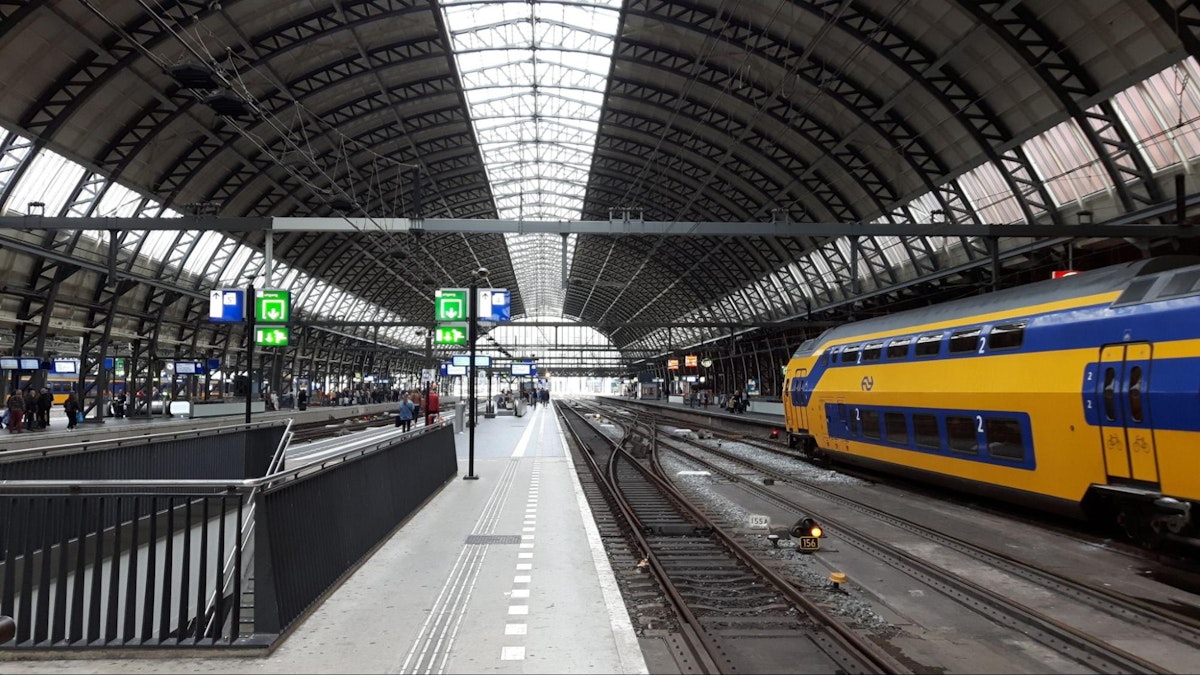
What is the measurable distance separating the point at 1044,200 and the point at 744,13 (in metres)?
13.2

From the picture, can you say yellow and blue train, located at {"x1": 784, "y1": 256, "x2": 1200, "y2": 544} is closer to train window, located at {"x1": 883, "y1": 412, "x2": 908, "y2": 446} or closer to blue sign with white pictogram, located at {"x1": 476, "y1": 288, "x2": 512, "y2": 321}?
train window, located at {"x1": 883, "y1": 412, "x2": 908, "y2": 446}

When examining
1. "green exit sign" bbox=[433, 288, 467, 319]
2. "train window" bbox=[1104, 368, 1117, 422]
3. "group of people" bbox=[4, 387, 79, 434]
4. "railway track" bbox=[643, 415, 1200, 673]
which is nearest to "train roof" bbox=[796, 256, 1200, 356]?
"train window" bbox=[1104, 368, 1117, 422]

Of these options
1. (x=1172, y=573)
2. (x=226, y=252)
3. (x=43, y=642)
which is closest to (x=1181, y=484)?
(x=1172, y=573)

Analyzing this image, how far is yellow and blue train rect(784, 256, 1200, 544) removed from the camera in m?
9.41

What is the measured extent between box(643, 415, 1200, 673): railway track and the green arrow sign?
16.3m

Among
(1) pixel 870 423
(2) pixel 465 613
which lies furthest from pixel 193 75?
(1) pixel 870 423

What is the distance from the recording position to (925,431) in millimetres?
15203

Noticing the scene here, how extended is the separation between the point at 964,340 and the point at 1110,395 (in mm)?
3981

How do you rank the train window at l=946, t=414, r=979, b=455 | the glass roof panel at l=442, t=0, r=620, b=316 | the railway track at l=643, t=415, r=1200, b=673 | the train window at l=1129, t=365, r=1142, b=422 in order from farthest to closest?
1. the glass roof panel at l=442, t=0, r=620, b=316
2. the train window at l=946, t=414, r=979, b=455
3. the train window at l=1129, t=365, r=1142, b=422
4. the railway track at l=643, t=415, r=1200, b=673

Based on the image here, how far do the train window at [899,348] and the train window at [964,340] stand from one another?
1476mm

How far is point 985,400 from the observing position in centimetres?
1318

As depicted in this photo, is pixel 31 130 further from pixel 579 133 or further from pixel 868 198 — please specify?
pixel 868 198

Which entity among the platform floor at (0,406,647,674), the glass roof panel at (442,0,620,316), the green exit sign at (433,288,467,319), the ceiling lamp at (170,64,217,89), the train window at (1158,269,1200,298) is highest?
the glass roof panel at (442,0,620,316)

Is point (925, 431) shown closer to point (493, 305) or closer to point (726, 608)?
point (726, 608)
